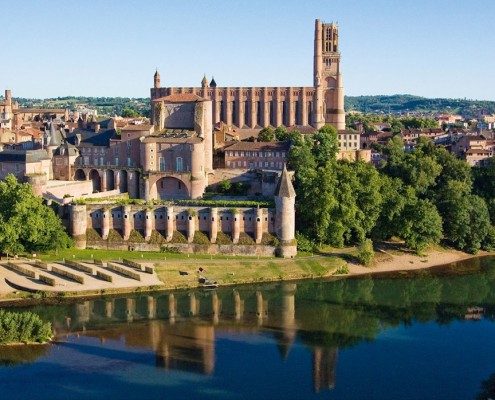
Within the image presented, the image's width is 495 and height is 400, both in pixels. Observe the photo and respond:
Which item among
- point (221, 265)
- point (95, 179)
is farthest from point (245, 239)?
point (95, 179)

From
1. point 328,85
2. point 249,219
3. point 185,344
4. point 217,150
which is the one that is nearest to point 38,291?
point 185,344

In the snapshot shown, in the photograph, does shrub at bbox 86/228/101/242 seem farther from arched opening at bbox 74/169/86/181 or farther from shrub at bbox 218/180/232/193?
arched opening at bbox 74/169/86/181

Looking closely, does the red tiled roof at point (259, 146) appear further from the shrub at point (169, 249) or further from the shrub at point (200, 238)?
the shrub at point (169, 249)

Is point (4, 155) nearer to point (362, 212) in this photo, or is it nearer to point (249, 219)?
point (249, 219)

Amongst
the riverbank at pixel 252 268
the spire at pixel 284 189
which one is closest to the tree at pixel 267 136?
the spire at pixel 284 189

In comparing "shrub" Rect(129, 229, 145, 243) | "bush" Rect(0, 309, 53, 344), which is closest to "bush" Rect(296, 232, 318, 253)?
"shrub" Rect(129, 229, 145, 243)

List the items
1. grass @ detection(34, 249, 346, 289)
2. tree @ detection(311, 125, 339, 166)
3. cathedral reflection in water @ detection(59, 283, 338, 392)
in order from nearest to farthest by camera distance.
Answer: cathedral reflection in water @ detection(59, 283, 338, 392) < grass @ detection(34, 249, 346, 289) < tree @ detection(311, 125, 339, 166)
